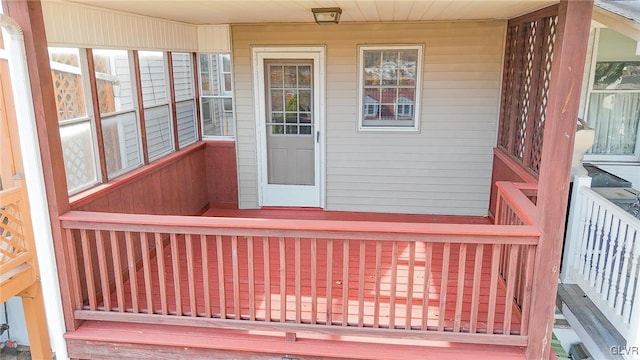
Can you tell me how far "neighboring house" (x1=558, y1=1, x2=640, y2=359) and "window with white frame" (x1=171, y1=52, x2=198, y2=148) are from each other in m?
4.35

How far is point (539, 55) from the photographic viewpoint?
14.5ft

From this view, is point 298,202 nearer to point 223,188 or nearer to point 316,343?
point 223,188

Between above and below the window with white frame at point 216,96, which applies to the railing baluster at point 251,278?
below

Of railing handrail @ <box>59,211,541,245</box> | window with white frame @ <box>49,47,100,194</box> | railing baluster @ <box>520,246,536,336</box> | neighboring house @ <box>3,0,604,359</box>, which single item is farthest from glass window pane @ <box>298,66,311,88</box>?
railing baluster @ <box>520,246,536,336</box>

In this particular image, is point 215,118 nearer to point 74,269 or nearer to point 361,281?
point 74,269

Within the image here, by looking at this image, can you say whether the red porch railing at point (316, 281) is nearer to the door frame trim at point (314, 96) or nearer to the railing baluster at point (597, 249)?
the railing baluster at point (597, 249)

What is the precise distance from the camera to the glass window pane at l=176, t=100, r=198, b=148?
18.8 ft

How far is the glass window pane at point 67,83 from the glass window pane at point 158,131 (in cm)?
108

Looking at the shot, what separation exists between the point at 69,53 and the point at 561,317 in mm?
4421

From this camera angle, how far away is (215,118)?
632 cm

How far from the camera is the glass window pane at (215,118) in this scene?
624cm

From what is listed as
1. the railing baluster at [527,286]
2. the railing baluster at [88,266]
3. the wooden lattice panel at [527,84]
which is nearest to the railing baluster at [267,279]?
the railing baluster at [88,266]

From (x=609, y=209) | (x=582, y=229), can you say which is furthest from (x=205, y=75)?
(x=609, y=209)

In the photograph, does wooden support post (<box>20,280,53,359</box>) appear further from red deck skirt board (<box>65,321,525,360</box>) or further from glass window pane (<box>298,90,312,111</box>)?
glass window pane (<box>298,90,312,111</box>)
